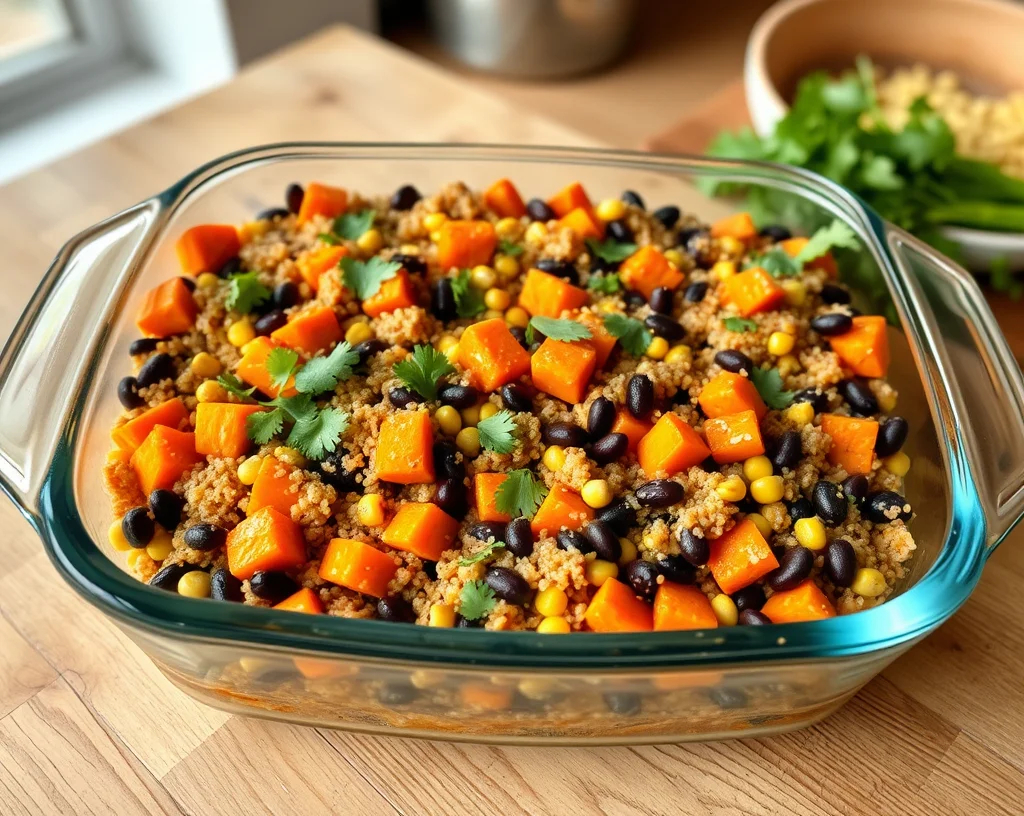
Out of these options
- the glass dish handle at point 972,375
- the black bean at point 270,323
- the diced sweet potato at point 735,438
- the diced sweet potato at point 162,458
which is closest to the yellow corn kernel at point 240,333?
the black bean at point 270,323

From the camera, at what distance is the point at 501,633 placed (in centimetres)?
116

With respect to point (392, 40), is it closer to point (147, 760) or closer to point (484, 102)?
point (484, 102)

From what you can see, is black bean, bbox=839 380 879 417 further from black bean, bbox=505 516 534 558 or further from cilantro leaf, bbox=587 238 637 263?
black bean, bbox=505 516 534 558

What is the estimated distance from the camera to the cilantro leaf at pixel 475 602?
1.33 meters

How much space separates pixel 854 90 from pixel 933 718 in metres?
1.63

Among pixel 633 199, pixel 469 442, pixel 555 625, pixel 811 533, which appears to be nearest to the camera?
pixel 555 625

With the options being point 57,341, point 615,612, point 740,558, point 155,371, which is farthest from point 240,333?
point 740,558

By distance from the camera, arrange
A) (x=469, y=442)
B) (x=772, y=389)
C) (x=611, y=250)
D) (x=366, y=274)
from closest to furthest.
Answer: (x=469, y=442)
(x=772, y=389)
(x=366, y=274)
(x=611, y=250)

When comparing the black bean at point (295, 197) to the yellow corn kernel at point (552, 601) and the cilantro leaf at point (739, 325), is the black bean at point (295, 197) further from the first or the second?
the yellow corn kernel at point (552, 601)

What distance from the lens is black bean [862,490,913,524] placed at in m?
1.46

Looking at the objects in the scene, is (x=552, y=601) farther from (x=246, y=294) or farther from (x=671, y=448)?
(x=246, y=294)

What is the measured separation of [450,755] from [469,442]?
51cm

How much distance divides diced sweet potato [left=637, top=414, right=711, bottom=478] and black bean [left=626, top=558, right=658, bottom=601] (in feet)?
0.58

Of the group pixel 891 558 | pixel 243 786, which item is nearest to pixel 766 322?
pixel 891 558
